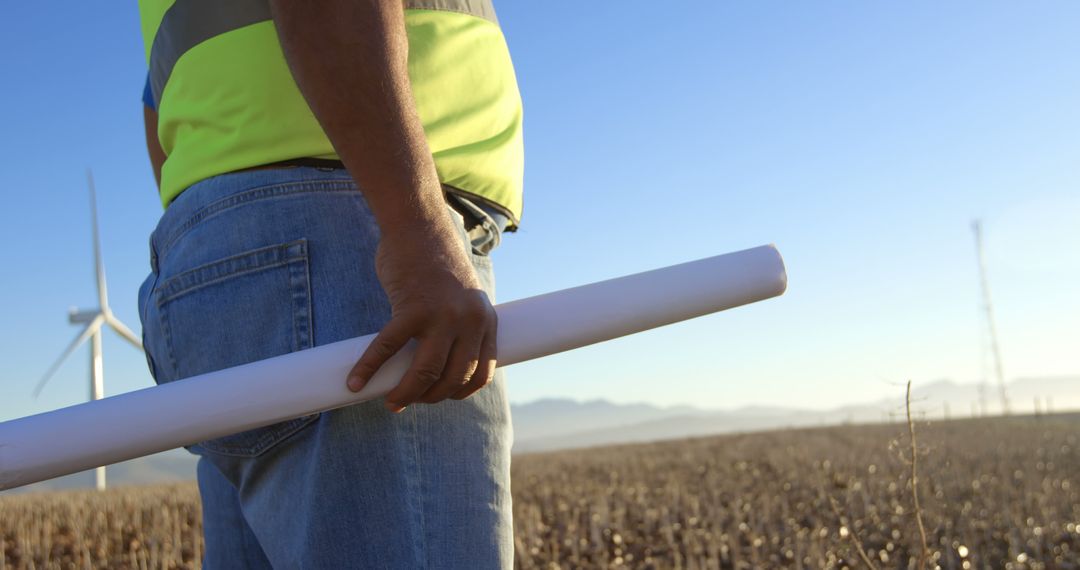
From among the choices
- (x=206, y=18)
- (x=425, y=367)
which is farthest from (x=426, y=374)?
(x=206, y=18)

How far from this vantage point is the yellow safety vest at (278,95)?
1.21m

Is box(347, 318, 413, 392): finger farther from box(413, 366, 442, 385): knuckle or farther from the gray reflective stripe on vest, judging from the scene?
the gray reflective stripe on vest

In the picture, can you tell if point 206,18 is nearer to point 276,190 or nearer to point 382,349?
point 276,190

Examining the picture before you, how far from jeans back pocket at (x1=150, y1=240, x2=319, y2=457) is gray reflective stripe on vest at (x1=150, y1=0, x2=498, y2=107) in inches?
13.8

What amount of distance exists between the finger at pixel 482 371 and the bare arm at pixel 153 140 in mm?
1174

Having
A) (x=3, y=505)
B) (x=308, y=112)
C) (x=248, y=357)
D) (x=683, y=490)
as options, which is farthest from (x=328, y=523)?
(x=3, y=505)

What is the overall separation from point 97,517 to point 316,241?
6822 millimetres

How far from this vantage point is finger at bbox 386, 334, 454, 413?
1073 mm

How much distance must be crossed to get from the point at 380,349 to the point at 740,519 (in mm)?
6032

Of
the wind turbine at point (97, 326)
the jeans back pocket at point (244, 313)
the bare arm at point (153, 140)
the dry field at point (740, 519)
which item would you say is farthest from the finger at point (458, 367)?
the wind turbine at point (97, 326)

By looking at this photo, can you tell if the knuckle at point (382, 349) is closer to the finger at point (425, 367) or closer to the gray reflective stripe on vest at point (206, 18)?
the finger at point (425, 367)

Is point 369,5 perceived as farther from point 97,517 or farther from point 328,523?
point 97,517

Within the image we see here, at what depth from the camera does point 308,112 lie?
1.20m

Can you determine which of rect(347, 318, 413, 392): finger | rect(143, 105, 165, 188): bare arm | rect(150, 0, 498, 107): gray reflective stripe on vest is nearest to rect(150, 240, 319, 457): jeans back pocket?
rect(347, 318, 413, 392): finger
